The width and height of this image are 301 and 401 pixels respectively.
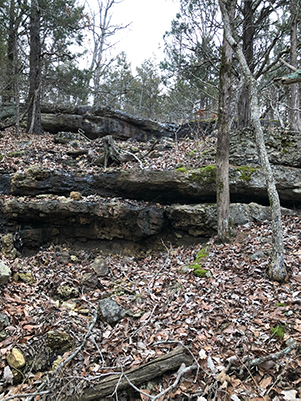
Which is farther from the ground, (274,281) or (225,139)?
(225,139)

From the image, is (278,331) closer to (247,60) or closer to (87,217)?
(87,217)

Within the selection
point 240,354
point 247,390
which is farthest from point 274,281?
point 247,390

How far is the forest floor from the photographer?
317 cm

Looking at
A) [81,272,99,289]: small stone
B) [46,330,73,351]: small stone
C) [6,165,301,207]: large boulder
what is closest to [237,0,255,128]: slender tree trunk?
[6,165,301,207]: large boulder

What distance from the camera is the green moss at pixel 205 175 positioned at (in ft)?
24.1

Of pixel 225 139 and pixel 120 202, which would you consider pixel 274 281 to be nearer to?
pixel 225 139

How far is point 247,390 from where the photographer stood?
296 cm

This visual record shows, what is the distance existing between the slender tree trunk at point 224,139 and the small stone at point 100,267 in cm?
313

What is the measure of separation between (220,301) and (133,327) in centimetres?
166

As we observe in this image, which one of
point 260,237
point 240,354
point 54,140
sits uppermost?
point 54,140

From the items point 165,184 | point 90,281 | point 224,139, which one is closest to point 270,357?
point 90,281

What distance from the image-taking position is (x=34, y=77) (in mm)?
13203

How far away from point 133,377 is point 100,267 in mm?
3254

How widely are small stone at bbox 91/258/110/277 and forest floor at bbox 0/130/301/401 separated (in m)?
0.14
